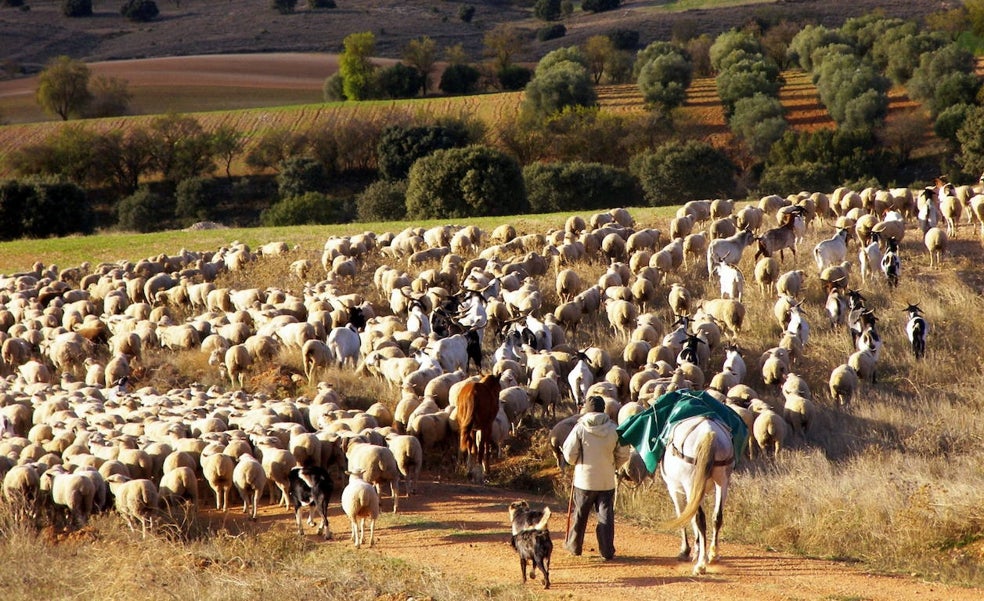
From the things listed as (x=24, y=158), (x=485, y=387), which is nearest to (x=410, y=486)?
(x=485, y=387)

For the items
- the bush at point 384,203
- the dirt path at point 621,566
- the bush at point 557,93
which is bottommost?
the dirt path at point 621,566

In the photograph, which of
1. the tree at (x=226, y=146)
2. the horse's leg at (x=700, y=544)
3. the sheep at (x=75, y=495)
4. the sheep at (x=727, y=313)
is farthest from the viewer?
the tree at (x=226, y=146)

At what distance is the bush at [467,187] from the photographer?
47.2 meters

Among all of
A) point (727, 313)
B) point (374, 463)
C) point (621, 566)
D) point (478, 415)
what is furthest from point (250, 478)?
point (727, 313)

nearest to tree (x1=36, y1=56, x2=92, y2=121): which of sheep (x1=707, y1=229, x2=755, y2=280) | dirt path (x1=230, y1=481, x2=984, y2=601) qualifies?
sheep (x1=707, y1=229, x2=755, y2=280)

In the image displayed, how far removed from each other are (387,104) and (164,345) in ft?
183

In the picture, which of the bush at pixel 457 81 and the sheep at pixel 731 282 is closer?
the sheep at pixel 731 282

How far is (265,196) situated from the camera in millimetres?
62406

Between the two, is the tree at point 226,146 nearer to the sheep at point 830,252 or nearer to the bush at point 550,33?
the bush at point 550,33

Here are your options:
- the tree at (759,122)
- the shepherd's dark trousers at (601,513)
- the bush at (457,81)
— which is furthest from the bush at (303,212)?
the shepherd's dark trousers at (601,513)

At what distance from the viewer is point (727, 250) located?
2428 cm

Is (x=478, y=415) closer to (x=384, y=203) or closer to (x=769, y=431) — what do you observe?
(x=769, y=431)

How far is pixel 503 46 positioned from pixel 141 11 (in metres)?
44.4

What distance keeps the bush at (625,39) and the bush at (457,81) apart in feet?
47.4
